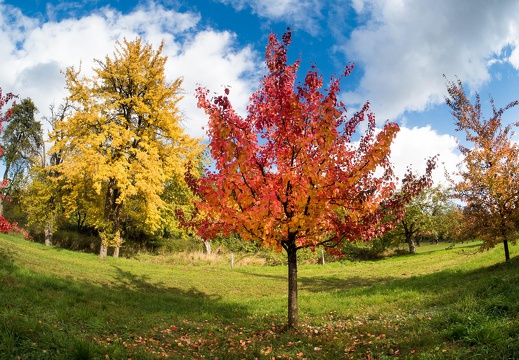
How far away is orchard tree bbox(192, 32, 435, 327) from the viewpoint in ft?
20.4

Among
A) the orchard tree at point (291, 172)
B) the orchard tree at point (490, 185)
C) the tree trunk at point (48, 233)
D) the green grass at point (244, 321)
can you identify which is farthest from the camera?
the tree trunk at point (48, 233)

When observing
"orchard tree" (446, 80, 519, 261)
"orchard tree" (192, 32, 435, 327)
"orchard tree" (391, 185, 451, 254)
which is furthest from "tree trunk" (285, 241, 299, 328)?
"orchard tree" (391, 185, 451, 254)

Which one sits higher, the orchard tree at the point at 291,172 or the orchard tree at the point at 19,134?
the orchard tree at the point at 19,134

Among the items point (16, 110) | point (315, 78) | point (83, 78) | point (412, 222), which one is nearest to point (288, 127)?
point (315, 78)

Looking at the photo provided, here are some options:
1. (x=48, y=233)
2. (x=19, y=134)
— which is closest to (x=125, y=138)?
(x=48, y=233)

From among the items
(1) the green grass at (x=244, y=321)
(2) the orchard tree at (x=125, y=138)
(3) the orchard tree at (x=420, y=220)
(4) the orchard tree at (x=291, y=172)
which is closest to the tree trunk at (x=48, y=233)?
(2) the orchard tree at (x=125, y=138)

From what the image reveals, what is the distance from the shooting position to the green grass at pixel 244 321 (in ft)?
15.8

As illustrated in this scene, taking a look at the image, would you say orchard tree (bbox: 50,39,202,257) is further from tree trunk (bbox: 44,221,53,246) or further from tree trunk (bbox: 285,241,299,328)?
tree trunk (bbox: 285,241,299,328)

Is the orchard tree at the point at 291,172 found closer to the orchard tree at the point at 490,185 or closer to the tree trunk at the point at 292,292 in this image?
the tree trunk at the point at 292,292

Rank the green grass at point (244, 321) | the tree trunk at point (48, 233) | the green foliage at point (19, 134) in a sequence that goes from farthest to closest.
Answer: the green foliage at point (19, 134)
the tree trunk at point (48, 233)
the green grass at point (244, 321)

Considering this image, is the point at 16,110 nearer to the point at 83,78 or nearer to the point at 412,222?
the point at 83,78

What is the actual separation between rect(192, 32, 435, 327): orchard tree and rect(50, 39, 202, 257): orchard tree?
11.1 metres

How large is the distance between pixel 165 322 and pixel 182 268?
11.0 m

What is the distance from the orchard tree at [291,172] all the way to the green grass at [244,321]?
5.61 ft
